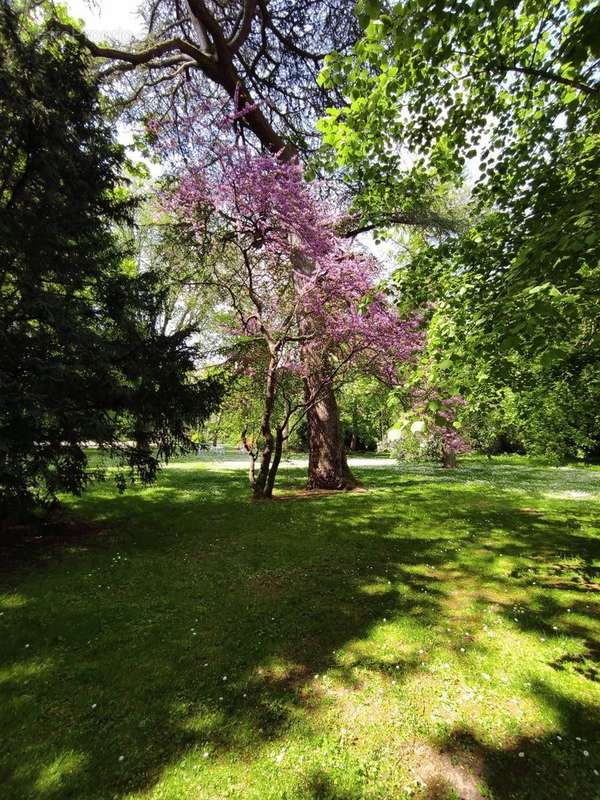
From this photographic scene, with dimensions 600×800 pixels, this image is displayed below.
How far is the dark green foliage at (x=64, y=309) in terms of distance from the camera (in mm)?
6199

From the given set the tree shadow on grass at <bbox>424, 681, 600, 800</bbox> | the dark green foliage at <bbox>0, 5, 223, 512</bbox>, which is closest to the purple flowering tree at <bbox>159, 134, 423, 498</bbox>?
the dark green foliage at <bbox>0, 5, 223, 512</bbox>

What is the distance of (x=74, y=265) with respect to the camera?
7188 millimetres

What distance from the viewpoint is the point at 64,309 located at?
6.38m

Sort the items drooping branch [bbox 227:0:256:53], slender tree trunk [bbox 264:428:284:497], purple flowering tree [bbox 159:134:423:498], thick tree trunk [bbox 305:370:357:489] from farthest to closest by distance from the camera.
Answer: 1. thick tree trunk [bbox 305:370:357:489]
2. slender tree trunk [bbox 264:428:284:497]
3. drooping branch [bbox 227:0:256:53]
4. purple flowering tree [bbox 159:134:423:498]

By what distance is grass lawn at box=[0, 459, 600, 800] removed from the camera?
8.96 ft

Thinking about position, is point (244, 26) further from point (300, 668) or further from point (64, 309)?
point (300, 668)

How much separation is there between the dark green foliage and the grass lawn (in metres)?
2.08

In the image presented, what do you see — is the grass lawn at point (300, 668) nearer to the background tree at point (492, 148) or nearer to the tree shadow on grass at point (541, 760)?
the tree shadow on grass at point (541, 760)

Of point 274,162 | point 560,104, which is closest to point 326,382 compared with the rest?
point 274,162

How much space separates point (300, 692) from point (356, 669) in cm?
65

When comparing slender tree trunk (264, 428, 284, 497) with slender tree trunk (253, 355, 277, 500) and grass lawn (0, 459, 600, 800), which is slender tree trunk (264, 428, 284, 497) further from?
grass lawn (0, 459, 600, 800)

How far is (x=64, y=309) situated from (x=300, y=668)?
254 inches

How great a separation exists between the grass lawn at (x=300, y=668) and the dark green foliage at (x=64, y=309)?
2.08 meters

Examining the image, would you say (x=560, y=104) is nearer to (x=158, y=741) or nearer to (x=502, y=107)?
(x=502, y=107)
